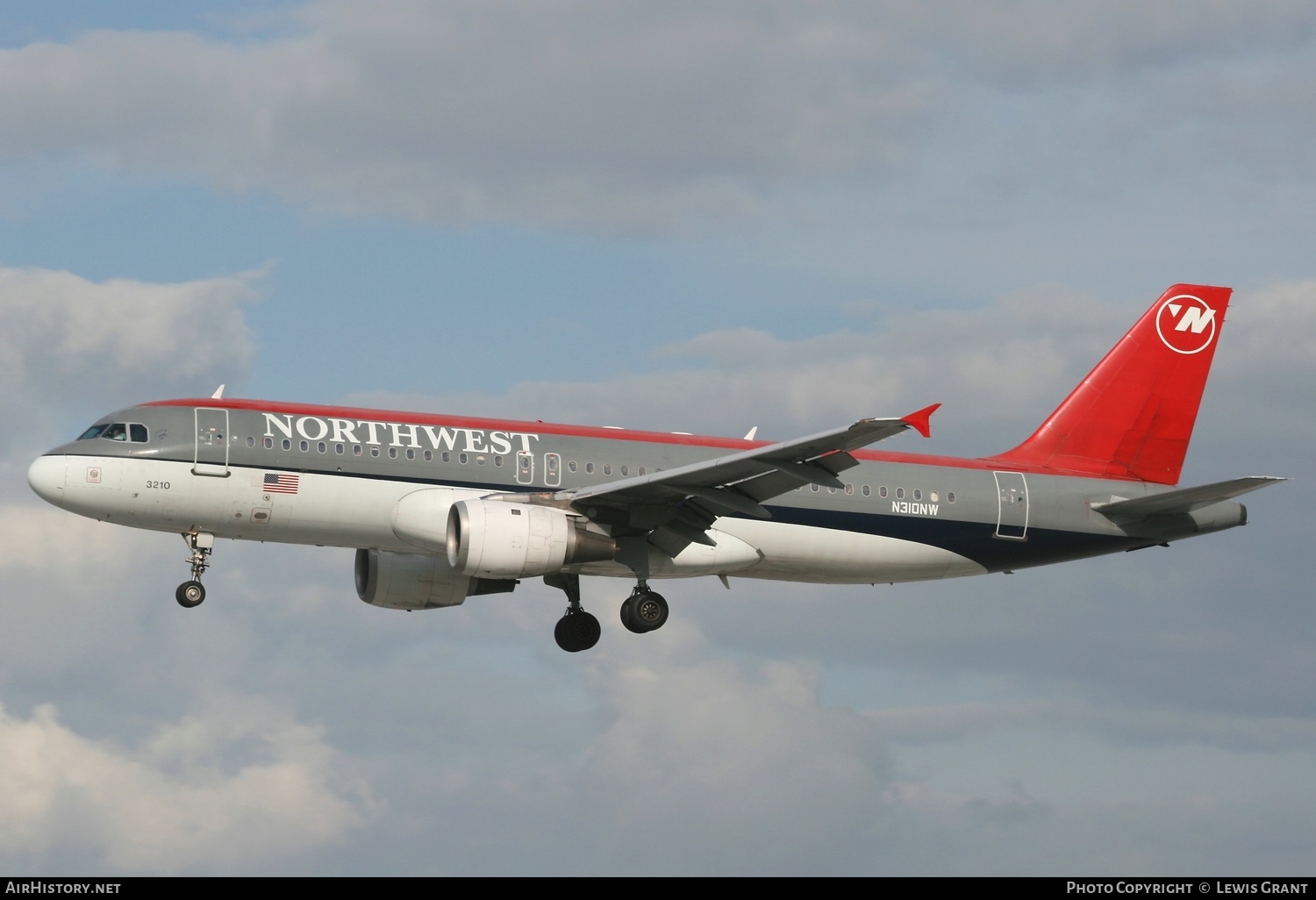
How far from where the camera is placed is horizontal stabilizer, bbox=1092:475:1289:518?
40.7m

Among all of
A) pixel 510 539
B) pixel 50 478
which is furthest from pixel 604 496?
pixel 50 478

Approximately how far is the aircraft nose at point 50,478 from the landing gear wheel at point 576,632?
41.0ft

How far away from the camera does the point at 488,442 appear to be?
1607 inches

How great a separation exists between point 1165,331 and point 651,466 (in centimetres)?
1641

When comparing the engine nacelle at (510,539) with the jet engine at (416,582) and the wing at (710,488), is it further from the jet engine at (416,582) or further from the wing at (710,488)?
the jet engine at (416,582)

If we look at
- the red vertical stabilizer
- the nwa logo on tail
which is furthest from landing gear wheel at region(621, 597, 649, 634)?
the nwa logo on tail

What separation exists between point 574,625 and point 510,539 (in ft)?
21.5

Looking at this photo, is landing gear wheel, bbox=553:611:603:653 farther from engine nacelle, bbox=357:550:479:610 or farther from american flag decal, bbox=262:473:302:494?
american flag decal, bbox=262:473:302:494

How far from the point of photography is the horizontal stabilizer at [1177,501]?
40.7 metres

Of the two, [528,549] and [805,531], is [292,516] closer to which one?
[528,549]

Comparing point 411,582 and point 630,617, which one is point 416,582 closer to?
point 411,582

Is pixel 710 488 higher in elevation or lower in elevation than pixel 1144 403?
lower

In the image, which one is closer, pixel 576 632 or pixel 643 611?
pixel 643 611

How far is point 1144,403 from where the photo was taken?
4797 centimetres
